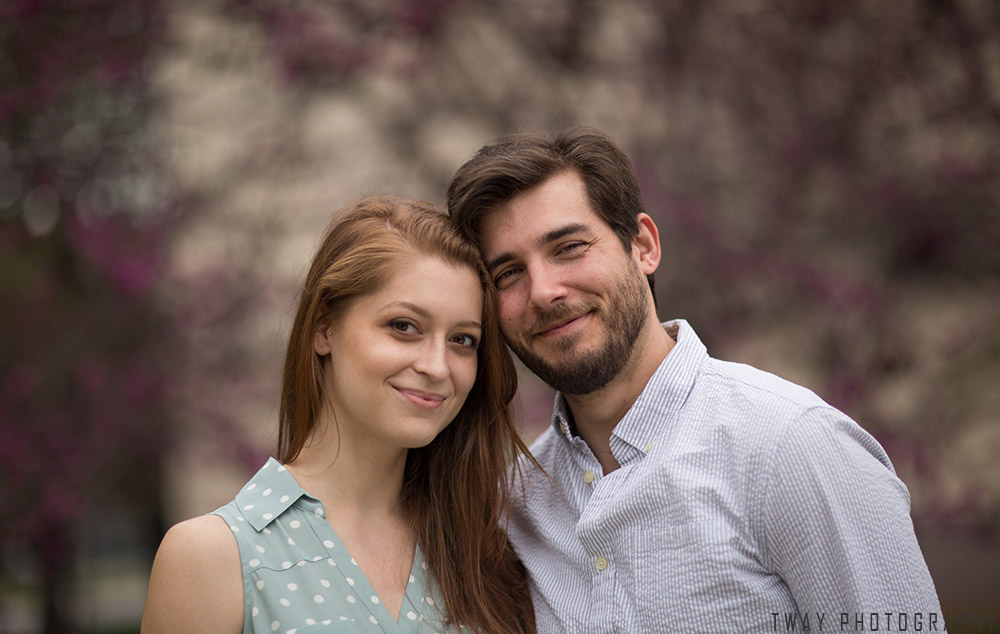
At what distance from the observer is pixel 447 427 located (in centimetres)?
271

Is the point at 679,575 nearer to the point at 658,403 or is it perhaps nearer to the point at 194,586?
the point at 658,403

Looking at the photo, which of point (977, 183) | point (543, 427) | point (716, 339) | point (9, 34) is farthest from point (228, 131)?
point (977, 183)

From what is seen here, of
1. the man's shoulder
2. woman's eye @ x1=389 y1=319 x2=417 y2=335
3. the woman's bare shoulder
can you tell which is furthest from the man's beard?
the woman's bare shoulder

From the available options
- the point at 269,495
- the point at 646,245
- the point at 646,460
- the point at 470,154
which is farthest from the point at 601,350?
the point at 470,154

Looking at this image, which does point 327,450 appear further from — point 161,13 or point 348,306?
point 161,13

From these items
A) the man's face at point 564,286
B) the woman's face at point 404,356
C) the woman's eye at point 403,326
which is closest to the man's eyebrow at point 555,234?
the man's face at point 564,286

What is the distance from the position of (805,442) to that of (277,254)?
4180 mm

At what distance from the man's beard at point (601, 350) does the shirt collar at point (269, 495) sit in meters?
0.70

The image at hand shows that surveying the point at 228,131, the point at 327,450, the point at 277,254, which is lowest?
the point at 327,450

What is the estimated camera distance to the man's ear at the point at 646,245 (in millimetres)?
2686

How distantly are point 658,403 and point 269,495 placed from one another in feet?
3.27

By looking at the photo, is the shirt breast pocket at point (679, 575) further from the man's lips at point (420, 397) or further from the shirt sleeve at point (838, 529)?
the man's lips at point (420, 397)

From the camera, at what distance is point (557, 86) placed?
577cm

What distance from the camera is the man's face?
2467mm
